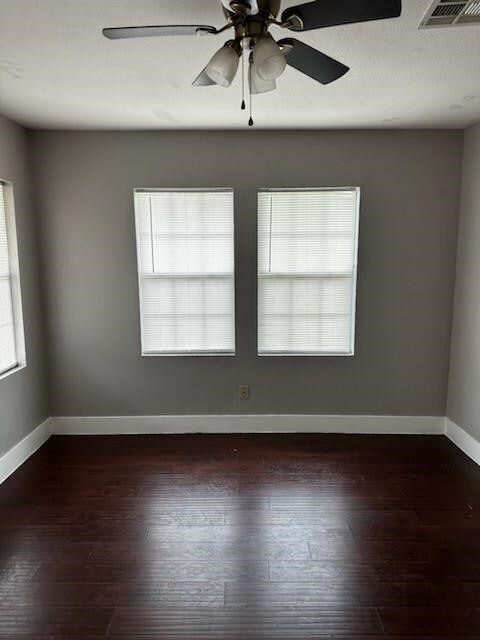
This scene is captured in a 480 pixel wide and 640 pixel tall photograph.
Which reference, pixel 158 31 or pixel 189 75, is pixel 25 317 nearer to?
pixel 189 75

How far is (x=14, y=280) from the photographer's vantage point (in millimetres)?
3150

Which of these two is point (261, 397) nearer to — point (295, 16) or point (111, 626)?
point (111, 626)

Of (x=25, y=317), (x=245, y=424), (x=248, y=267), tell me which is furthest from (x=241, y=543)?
(x=25, y=317)

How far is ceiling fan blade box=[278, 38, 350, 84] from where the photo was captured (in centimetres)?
154

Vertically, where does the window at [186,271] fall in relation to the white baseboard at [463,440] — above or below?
above

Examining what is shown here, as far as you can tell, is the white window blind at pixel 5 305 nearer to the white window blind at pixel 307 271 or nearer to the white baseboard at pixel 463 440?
the white window blind at pixel 307 271

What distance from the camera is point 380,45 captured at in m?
1.88

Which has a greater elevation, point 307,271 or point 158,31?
point 158,31

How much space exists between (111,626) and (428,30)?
Result: 299 cm

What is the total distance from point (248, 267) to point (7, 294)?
1936mm

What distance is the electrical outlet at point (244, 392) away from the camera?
3.61 m

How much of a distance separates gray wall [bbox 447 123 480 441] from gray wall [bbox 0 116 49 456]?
11.8 feet

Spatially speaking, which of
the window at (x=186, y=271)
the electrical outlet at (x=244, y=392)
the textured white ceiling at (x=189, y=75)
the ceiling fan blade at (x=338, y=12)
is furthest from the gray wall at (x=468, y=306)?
the ceiling fan blade at (x=338, y=12)

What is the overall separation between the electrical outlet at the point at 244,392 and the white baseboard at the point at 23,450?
1752 millimetres
